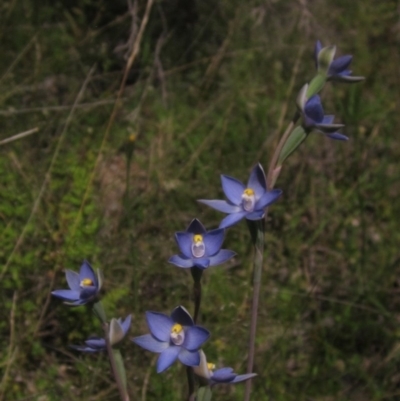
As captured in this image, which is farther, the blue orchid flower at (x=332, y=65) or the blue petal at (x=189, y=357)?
the blue orchid flower at (x=332, y=65)

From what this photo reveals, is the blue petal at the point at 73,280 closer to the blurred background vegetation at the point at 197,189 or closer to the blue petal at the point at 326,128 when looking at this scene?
the blue petal at the point at 326,128

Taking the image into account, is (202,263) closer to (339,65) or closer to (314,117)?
(314,117)

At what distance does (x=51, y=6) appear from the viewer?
388 centimetres

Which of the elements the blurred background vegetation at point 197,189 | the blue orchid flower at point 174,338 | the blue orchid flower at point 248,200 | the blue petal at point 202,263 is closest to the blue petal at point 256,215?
the blue orchid flower at point 248,200

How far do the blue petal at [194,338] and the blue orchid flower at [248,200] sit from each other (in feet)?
0.66

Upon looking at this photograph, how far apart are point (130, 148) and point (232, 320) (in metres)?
0.64

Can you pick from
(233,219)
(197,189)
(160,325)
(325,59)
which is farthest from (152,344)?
(197,189)

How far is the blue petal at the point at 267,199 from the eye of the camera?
1475 millimetres

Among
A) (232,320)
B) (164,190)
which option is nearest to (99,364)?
(232,320)

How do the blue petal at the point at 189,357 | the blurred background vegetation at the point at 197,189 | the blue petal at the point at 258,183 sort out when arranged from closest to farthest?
the blue petal at the point at 189,357
the blue petal at the point at 258,183
the blurred background vegetation at the point at 197,189

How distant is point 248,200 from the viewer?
155 cm

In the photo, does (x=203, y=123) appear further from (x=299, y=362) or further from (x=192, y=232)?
(x=192, y=232)

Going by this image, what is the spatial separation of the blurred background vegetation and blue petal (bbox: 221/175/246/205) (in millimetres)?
731

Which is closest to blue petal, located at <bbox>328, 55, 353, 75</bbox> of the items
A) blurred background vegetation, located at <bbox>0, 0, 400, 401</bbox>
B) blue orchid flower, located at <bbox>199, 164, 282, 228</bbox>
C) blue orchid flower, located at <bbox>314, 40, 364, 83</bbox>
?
blue orchid flower, located at <bbox>314, 40, 364, 83</bbox>
